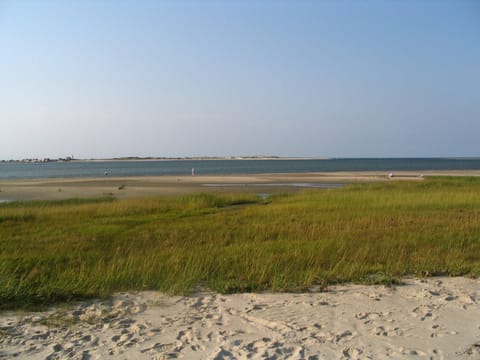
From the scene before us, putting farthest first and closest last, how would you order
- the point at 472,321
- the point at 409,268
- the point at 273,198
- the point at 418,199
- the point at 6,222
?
the point at 273,198 → the point at 418,199 → the point at 6,222 → the point at 409,268 → the point at 472,321

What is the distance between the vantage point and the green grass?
744cm

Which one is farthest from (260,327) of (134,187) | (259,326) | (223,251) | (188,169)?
(188,169)

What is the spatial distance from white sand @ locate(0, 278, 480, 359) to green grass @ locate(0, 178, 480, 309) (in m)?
0.63

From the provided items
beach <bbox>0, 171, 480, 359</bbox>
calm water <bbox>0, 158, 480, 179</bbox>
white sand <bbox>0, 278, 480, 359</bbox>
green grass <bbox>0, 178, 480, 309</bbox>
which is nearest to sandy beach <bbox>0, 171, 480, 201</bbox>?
green grass <bbox>0, 178, 480, 309</bbox>

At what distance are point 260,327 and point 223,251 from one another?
4411 millimetres

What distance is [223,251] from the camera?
32.8ft

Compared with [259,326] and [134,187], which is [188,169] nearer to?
[134,187]

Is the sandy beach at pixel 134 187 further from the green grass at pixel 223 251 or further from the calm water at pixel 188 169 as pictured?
the calm water at pixel 188 169

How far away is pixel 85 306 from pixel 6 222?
12855 millimetres

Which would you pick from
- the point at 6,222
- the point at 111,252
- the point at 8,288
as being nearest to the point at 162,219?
the point at 6,222

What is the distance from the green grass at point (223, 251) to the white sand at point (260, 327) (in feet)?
2.05

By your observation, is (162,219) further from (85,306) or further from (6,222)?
(85,306)

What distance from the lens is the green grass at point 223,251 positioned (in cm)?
744

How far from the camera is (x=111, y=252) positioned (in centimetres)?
1051
